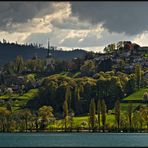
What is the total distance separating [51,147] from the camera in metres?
104

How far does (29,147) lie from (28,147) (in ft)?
0.73

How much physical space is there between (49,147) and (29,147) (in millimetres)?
4157

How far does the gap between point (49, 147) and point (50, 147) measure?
0.67 meters

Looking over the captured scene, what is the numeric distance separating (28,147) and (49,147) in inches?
172

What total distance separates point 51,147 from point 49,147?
1.35 meters

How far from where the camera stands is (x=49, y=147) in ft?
345

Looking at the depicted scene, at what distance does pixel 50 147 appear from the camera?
104562 mm

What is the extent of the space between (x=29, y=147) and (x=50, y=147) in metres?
4.46

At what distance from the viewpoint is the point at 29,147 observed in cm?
10538
